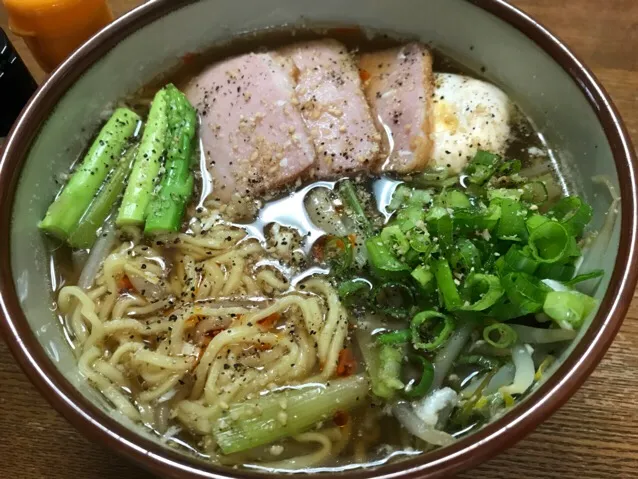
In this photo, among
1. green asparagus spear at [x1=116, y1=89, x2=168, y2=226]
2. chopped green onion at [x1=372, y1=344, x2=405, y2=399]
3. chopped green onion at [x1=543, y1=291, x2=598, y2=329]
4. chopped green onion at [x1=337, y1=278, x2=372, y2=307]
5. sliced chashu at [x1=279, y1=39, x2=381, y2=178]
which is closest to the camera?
chopped green onion at [x1=543, y1=291, x2=598, y2=329]

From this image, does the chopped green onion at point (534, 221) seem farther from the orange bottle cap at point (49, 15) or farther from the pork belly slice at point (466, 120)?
the orange bottle cap at point (49, 15)

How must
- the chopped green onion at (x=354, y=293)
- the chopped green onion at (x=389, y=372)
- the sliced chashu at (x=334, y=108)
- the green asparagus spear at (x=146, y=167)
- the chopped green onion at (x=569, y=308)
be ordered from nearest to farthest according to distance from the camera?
the chopped green onion at (x=569, y=308)
the chopped green onion at (x=389, y=372)
the chopped green onion at (x=354, y=293)
the green asparagus spear at (x=146, y=167)
the sliced chashu at (x=334, y=108)

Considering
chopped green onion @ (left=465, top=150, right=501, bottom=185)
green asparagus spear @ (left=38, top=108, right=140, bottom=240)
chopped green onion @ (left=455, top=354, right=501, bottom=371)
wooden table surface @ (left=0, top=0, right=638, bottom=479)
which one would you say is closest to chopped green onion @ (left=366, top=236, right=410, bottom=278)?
chopped green onion @ (left=455, top=354, right=501, bottom=371)

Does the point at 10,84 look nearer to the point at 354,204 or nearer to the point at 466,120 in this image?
the point at 354,204

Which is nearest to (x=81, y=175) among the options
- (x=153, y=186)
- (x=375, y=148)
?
(x=153, y=186)

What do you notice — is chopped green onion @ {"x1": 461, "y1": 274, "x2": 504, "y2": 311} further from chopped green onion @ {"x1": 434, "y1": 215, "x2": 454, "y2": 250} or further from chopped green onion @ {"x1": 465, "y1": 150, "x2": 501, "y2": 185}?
chopped green onion @ {"x1": 465, "y1": 150, "x2": 501, "y2": 185}

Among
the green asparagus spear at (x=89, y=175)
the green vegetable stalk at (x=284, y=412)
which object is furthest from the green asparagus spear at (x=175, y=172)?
the green vegetable stalk at (x=284, y=412)
